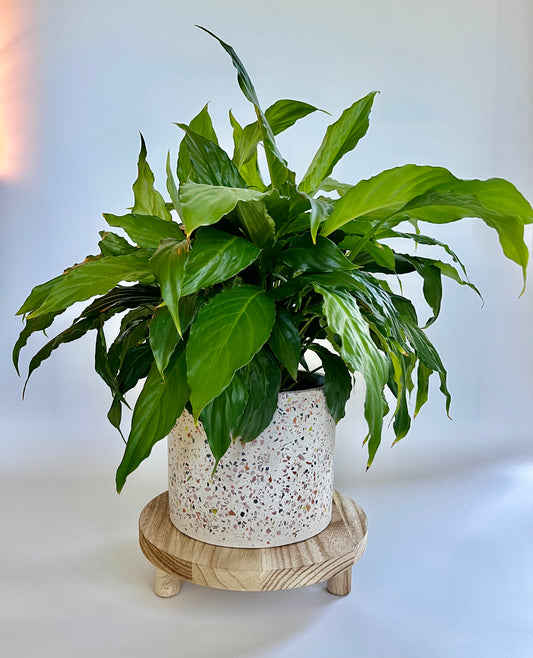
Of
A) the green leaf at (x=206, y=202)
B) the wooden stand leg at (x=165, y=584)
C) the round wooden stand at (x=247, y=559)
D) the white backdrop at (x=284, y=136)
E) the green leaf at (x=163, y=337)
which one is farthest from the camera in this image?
the white backdrop at (x=284, y=136)

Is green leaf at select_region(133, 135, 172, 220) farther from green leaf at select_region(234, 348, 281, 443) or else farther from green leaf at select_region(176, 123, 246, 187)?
green leaf at select_region(234, 348, 281, 443)

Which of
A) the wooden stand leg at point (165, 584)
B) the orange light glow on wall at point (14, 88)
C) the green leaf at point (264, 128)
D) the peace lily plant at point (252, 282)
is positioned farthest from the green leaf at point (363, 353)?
the orange light glow on wall at point (14, 88)

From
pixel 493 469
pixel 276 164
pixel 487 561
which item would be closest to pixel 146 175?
pixel 276 164

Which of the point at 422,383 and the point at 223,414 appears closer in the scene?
the point at 223,414

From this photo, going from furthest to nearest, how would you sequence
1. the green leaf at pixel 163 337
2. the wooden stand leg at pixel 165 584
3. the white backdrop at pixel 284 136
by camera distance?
the white backdrop at pixel 284 136 < the wooden stand leg at pixel 165 584 < the green leaf at pixel 163 337

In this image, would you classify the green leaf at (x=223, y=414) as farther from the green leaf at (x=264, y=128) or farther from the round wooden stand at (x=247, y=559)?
the green leaf at (x=264, y=128)

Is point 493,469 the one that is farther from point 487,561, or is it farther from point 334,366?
point 334,366

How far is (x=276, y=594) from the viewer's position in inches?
48.3

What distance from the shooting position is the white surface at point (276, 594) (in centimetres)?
108

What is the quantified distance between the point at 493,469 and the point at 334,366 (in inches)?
33.1

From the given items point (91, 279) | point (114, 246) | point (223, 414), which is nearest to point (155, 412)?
point (223, 414)

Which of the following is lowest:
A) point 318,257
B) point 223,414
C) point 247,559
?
point 247,559

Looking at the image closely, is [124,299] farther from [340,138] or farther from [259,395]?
[340,138]

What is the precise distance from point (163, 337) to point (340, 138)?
1.37 ft
